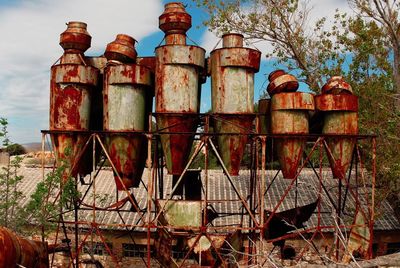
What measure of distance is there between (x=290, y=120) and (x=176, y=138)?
10.8ft

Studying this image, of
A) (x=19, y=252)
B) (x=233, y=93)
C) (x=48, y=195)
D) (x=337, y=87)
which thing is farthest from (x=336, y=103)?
(x=19, y=252)

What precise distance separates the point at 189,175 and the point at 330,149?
177 inches

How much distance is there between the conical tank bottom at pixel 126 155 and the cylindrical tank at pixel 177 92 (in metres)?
0.80

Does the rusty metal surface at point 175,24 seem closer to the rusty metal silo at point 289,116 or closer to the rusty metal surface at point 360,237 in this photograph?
the rusty metal silo at point 289,116

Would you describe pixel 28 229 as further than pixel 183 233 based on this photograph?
Yes

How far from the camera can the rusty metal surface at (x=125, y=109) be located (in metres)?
12.4

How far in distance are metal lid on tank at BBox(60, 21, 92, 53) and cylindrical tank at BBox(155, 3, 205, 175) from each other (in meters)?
2.53

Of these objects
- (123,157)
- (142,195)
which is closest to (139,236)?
(142,195)

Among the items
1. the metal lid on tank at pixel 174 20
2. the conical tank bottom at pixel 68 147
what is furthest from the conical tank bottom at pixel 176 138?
the metal lid on tank at pixel 174 20

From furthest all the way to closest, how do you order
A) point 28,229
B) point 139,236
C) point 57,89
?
point 139,236, point 28,229, point 57,89

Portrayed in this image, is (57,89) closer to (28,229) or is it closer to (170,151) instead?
(170,151)

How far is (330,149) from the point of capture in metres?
13.4

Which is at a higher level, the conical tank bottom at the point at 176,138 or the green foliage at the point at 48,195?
the conical tank bottom at the point at 176,138

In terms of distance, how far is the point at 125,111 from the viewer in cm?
1237
